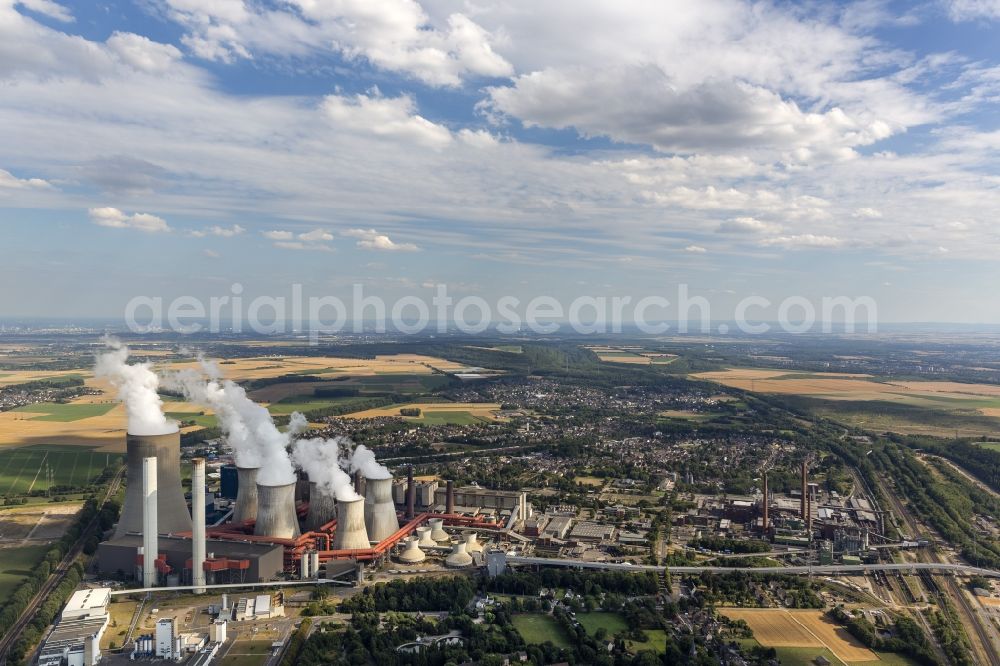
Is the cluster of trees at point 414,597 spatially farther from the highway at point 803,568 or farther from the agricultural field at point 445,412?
the agricultural field at point 445,412

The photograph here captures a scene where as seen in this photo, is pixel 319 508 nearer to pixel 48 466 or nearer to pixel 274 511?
pixel 274 511

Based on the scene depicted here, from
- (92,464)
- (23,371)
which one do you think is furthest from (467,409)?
(23,371)

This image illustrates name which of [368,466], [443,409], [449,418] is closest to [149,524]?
[368,466]

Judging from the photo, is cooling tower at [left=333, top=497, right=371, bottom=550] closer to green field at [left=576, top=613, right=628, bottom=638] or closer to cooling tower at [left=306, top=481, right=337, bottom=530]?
cooling tower at [left=306, top=481, right=337, bottom=530]

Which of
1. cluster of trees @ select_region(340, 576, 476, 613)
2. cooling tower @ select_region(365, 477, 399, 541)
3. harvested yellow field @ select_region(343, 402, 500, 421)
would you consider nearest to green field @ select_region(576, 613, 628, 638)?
cluster of trees @ select_region(340, 576, 476, 613)

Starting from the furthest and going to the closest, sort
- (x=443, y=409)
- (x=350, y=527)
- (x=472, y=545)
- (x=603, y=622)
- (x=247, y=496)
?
(x=443, y=409) < (x=247, y=496) < (x=472, y=545) < (x=350, y=527) < (x=603, y=622)

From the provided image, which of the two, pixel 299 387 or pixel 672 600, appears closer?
pixel 672 600

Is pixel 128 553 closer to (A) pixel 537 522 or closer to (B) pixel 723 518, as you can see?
(A) pixel 537 522
